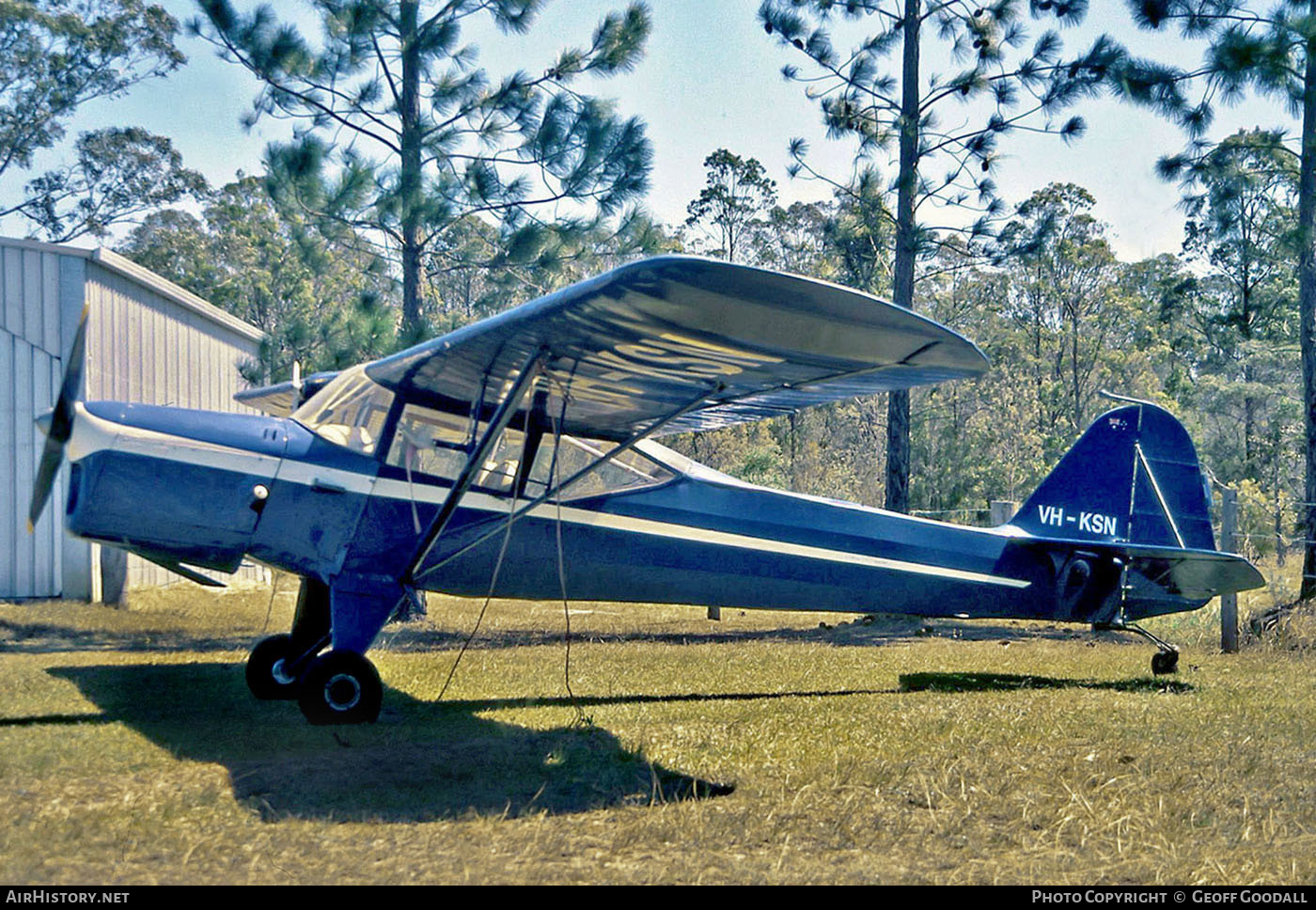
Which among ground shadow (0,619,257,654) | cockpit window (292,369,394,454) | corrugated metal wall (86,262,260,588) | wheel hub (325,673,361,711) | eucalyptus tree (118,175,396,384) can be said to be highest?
eucalyptus tree (118,175,396,384)

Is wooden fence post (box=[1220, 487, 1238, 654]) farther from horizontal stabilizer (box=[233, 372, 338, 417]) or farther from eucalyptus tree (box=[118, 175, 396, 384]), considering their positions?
eucalyptus tree (box=[118, 175, 396, 384])

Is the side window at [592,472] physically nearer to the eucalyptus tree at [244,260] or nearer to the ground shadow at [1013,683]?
the ground shadow at [1013,683]

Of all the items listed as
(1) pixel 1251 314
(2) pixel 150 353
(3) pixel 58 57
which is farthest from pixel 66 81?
(1) pixel 1251 314

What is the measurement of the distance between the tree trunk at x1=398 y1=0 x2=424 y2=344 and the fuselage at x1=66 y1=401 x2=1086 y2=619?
792 cm

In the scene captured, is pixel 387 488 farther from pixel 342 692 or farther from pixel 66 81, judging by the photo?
pixel 66 81

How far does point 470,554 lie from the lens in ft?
24.4

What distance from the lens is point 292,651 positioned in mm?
7641

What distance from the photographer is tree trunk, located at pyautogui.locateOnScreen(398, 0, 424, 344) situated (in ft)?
49.0

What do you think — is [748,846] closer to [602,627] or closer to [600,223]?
[602,627]

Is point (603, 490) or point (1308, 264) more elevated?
point (1308, 264)

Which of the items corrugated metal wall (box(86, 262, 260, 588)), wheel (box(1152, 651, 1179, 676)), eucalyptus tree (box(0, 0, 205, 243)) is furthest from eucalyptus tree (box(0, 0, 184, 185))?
wheel (box(1152, 651, 1179, 676))

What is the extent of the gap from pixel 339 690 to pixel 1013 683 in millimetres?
4961

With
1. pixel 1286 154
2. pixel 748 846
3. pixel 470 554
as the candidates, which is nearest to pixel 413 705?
pixel 470 554

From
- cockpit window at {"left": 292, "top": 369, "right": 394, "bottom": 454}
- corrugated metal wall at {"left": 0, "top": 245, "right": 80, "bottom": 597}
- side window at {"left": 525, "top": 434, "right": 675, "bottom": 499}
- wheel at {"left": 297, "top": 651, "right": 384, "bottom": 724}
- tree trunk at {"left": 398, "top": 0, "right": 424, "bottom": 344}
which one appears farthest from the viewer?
tree trunk at {"left": 398, "top": 0, "right": 424, "bottom": 344}
